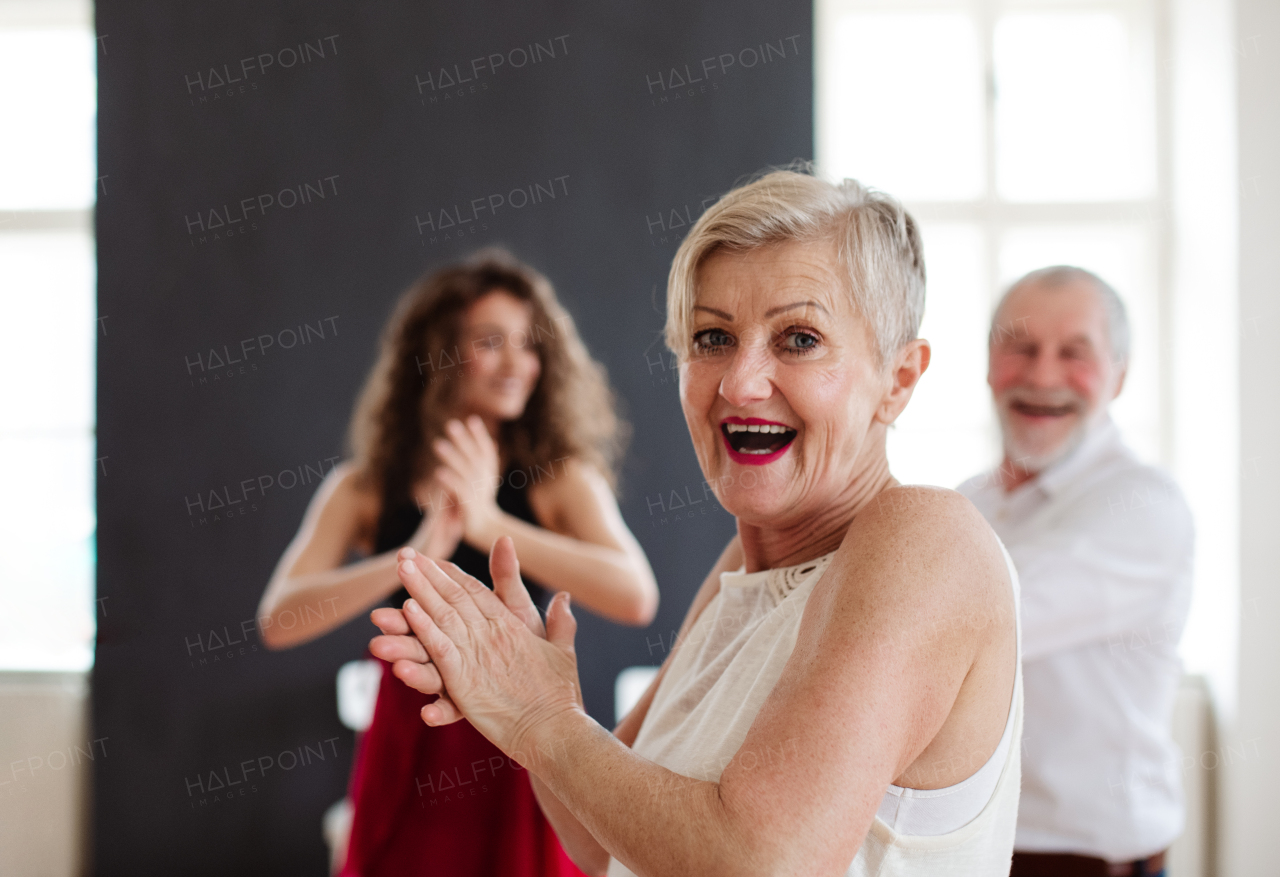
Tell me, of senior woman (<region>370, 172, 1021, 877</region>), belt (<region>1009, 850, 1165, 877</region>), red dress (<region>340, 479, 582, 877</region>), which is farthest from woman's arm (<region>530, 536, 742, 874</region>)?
belt (<region>1009, 850, 1165, 877</region>)

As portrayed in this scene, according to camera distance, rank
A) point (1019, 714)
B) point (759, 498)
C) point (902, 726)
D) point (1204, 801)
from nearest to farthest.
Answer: point (902, 726) < point (1019, 714) < point (759, 498) < point (1204, 801)

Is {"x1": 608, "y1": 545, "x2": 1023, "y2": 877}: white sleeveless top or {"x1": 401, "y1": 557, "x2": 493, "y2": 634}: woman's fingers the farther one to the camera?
{"x1": 401, "y1": 557, "x2": 493, "y2": 634}: woman's fingers

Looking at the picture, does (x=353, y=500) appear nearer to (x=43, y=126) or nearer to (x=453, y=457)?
(x=453, y=457)

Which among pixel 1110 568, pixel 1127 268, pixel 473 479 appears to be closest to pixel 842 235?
pixel 1110 568

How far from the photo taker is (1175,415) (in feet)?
10.9

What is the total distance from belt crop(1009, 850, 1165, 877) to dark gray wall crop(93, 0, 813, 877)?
1431 millimetres

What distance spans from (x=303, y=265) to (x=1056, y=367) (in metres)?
2.47

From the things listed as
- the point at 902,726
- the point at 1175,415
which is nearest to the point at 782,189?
the point at 902,726

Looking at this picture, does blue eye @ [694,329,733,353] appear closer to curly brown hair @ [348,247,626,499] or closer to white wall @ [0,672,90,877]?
curly brown hair @ [348,247,626,499]

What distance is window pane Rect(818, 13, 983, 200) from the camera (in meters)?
3.43

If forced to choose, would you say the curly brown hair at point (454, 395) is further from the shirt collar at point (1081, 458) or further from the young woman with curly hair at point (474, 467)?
the shirt collar at point (1081, 458)

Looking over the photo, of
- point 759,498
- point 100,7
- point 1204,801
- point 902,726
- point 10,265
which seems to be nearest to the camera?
point 902,726

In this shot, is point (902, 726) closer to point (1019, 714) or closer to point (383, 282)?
point (1019, 714)

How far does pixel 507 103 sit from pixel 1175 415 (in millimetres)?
2766
